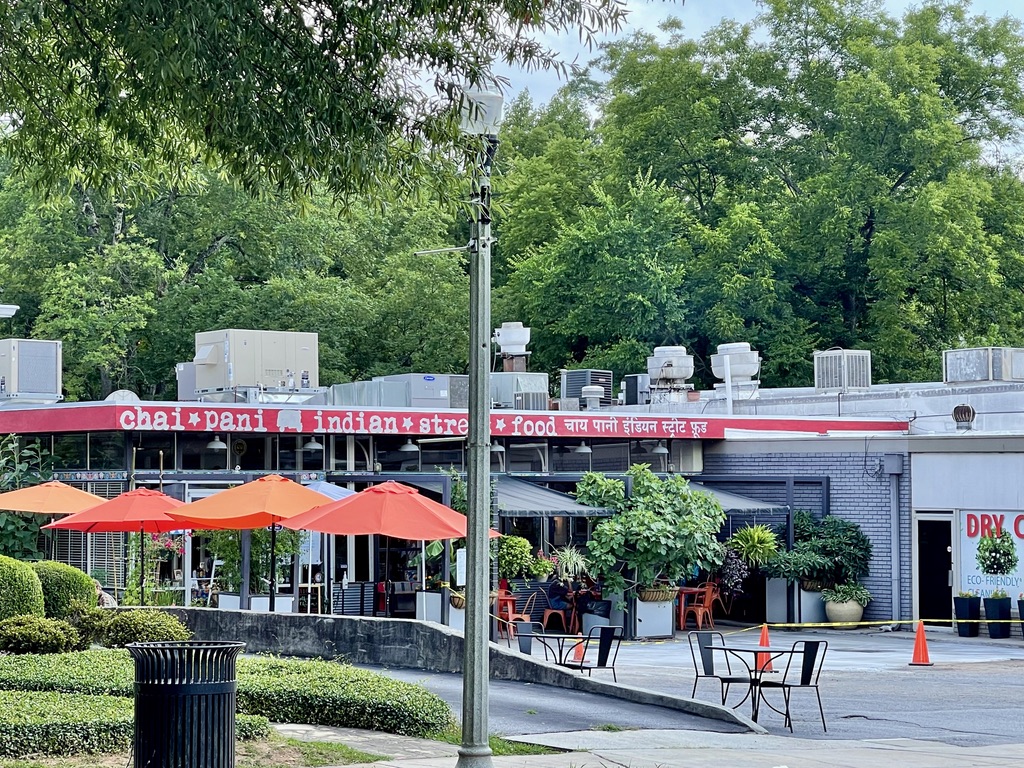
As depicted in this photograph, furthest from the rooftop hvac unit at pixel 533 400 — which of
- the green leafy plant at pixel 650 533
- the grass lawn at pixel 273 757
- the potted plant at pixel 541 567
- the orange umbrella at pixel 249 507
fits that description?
the grass lawn at pixel 273 757

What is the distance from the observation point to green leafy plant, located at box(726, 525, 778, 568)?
29.2 m

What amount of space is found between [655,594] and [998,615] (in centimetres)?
633

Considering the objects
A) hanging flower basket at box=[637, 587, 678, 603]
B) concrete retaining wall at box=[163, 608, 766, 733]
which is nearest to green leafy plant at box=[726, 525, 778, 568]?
hanging flower basket at box=[637, 587, 678, 603]

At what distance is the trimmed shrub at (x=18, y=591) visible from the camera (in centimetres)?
1934

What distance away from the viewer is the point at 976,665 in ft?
76.7

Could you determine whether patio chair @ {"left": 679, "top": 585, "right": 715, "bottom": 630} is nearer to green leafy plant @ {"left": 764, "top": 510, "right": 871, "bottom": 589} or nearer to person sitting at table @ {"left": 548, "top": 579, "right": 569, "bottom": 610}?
green leafy plant @ {"left": 764, "top": 510, "right": 871, "bottom": 589}

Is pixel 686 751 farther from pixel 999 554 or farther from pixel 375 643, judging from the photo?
pixel 999 554

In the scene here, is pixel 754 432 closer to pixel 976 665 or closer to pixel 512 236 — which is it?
pixel 976 665

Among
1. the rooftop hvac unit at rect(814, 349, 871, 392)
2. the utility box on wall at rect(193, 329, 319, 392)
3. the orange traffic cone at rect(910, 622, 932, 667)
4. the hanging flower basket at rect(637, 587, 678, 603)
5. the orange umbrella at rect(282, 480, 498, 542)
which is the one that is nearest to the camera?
the orange umbrella at rect(282, 480, 498, 542)

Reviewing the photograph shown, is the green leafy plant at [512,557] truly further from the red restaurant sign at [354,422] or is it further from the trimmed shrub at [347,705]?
the trimmed shrub at [347,705]

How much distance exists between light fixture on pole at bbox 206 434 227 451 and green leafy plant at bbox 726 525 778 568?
978 cm

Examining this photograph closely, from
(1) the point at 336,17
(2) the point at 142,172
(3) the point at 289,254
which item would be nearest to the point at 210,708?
(1) the point at 336,17

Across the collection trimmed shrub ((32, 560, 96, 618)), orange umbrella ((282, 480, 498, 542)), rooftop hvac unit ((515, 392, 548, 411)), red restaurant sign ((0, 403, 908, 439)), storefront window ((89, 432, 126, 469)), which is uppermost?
rooftop hvac unit ((515, 392, 548, 411))

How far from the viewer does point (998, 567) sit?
2814 cm
